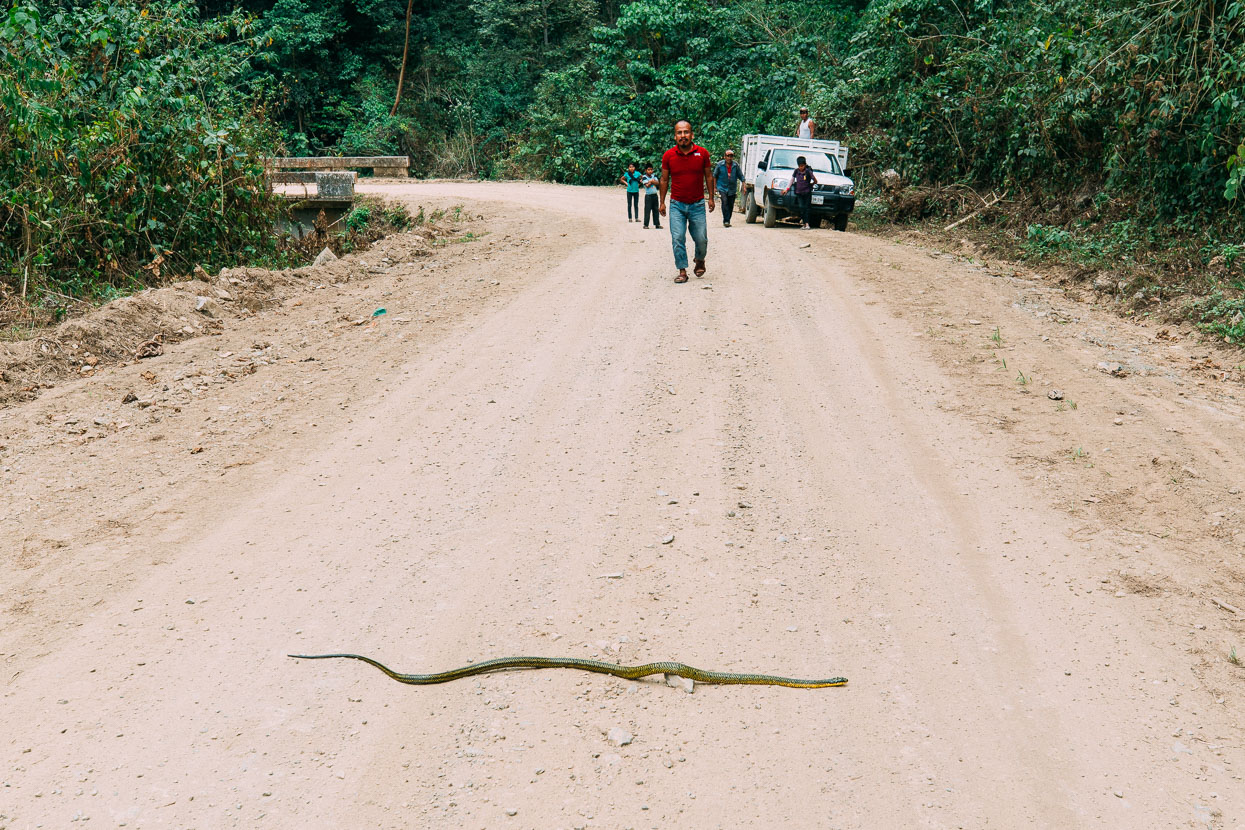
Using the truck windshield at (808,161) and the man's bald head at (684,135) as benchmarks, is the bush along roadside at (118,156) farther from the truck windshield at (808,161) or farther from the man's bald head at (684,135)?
the truck windshield at (808,161)

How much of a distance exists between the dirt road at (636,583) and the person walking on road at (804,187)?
8378 millimetres

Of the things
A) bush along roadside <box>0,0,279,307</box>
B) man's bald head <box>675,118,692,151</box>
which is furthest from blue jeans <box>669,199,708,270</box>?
bush along roadside <box>0,0,279,307</box>

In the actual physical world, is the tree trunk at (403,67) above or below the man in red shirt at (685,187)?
above

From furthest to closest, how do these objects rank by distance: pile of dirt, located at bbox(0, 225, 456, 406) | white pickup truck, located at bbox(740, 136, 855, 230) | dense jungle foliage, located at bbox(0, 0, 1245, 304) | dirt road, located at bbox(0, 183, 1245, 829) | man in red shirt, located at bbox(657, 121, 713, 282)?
white pickup truck, located at bbox(740, 136, 855, 230) < dense jungle foliage, located at bbox(0, 0, 1245, 304) < man in red shirt, located at bbox(657, 121, 713, 282) < pile of dirt, located at bbox(0, 225, 456, 406) < dirt road, located at bbox(0, 183, 1245, 829)

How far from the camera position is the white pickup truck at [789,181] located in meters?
16.9

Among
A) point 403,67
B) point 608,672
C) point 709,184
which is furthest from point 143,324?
point 403,67

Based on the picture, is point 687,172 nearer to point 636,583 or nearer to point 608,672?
point 636,583

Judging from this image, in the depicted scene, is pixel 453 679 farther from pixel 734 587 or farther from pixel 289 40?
pixel 289 40

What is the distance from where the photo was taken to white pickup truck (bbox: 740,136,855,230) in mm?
16859

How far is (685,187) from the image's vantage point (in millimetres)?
10352

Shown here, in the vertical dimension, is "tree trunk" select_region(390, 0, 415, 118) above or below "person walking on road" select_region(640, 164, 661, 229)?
above

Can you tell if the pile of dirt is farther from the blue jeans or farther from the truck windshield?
the truck windshield

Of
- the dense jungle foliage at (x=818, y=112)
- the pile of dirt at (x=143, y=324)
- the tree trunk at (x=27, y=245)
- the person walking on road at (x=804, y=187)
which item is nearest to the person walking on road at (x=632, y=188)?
the person walking on road at (x=804, y=187)

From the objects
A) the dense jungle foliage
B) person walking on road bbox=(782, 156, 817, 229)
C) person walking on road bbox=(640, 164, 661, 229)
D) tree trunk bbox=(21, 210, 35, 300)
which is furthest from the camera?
person walking on road bbox=(640, 164, 661, 229)
